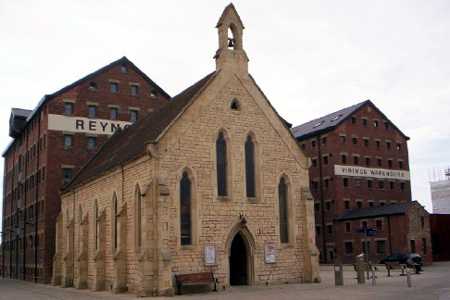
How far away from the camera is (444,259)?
5872 cm

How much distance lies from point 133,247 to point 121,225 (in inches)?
54.8

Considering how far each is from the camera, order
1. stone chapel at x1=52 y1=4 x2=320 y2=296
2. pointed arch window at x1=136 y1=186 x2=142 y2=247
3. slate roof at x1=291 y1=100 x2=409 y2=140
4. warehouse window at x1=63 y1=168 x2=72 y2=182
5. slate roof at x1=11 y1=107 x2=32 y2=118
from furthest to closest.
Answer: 1. slate roof at x1=291 y1=100 x2=409 y2=140
2. slate roof at x1=11 y1=107 x2=32 y2=118
3. warehouse window at x1=63 y1=168 x2=72 y2=182
4. pointed arch window at x1=136 y1=186 x2=142 y2=247
5. stone chapel at x1=52 y1=4 x2=320 y2=296

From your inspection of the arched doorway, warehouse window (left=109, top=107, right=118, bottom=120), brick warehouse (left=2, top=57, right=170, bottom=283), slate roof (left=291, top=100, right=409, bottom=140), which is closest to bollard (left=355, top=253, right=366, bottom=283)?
the arched doorway

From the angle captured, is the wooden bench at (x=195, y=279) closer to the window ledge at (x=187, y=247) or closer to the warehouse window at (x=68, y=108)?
the window ledge at (x=187, y=247)

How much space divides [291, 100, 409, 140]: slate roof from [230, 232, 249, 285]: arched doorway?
35028 mm

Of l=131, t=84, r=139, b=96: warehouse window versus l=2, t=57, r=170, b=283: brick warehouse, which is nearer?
l=2, t=57, r=170, b=283: brick warehouse

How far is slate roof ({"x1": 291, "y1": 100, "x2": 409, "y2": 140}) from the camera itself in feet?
203

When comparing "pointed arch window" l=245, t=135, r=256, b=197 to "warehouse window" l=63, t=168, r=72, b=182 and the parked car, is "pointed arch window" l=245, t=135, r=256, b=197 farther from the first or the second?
the parked car

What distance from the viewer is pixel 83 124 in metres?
42.8

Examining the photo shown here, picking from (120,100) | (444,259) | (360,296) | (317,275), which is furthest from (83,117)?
(444,259)

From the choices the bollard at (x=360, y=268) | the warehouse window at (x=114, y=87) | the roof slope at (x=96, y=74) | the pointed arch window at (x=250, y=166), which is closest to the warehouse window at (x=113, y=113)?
the warehouse window at (x=114, y=87)

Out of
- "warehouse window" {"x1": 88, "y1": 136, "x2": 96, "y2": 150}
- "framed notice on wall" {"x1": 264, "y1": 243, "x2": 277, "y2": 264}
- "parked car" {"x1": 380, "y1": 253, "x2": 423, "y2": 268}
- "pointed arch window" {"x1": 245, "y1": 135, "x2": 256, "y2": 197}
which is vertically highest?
"warehouse window" {"x1": 88, "y1": 136, "x2": 96, "y2": 150}

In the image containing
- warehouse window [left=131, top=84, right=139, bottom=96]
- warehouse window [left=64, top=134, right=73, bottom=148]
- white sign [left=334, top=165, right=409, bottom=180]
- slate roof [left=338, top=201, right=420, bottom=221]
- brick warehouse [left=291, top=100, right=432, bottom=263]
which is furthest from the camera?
white sign [left=334, top=165, right=409, bottom=180]

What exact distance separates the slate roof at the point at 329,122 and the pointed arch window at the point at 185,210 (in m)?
37.7
